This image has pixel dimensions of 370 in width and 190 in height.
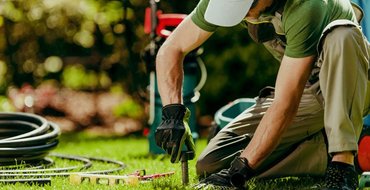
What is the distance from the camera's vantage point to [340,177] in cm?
349

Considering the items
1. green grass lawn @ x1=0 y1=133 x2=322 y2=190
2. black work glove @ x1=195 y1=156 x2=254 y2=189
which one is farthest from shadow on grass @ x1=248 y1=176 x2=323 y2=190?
black work glove @ x1=195 y1=156 x2=254 y2=189

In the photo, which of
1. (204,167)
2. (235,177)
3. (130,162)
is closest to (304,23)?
(235,177)

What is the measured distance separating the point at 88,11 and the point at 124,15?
369 mm

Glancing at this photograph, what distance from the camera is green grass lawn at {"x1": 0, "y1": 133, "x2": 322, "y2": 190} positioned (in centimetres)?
393

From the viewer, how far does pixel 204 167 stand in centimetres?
429

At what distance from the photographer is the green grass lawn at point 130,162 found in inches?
155

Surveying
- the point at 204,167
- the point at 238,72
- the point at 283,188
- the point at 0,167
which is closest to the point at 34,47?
the point at 238,72

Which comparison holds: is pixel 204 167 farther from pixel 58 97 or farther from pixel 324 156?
pixel 58 97

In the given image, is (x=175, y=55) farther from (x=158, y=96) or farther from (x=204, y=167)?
(x=158, y=96)

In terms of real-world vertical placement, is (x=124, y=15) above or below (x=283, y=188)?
above

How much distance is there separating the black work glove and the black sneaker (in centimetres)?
33

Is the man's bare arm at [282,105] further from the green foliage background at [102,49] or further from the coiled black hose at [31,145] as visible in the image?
the green foliage background at [102,49]

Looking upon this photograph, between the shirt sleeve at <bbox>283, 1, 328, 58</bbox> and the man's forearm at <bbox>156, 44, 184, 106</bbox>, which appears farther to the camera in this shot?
the man's forearm at <bbox>156, 44, 184, 106</bbox>

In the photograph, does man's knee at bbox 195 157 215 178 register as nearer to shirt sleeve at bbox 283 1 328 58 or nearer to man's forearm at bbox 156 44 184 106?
man's forearm at bbox 156 44 184 106
